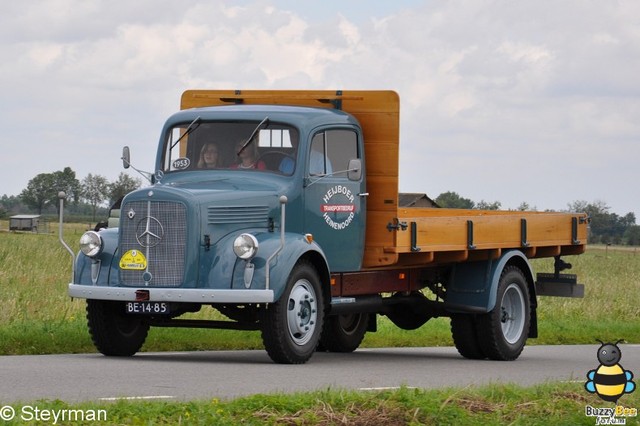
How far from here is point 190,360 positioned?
15.1 meters

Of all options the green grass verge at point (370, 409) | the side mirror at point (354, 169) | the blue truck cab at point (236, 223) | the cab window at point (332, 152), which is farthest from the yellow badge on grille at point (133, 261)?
the green grass verge at point (370, 409)

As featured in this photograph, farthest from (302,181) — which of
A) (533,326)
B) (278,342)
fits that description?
(533,326)

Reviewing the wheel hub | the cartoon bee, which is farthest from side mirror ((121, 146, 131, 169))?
the cartoon bee

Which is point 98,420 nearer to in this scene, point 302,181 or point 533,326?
point 302,181

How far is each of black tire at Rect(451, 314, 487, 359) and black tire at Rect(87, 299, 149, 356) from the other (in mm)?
4349

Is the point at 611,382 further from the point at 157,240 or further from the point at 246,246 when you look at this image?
the point at 157,240

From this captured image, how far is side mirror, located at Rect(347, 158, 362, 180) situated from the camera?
51.5 feet

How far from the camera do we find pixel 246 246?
47.0 ft

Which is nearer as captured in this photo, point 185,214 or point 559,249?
point 185,214

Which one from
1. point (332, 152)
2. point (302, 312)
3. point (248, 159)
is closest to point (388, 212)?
point (332, 152)

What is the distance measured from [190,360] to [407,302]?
3979mm

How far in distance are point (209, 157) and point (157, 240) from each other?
185 centimetres

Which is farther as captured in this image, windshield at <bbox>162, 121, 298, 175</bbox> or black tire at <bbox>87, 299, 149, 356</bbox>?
windshield at <bbox>162, 121, 298, 175</bbox>

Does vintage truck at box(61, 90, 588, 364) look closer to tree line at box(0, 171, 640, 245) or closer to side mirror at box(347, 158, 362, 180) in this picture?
side mirror at box(347, 158, 362, 180)
